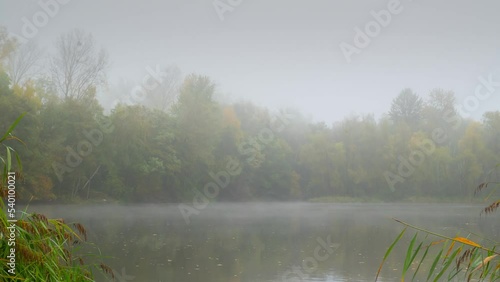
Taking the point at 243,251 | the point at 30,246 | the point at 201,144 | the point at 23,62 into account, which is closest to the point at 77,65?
the point at 23,62

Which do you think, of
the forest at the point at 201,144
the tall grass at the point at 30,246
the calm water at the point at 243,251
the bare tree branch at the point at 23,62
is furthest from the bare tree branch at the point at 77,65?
the tall grass at the point at 30,246

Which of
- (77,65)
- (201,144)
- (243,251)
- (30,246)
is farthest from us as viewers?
(201,144)

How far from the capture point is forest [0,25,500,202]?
38188 millimetres

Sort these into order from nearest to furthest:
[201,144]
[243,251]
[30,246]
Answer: [30,246] < [243,251] < [201,144]

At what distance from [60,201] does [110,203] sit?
4349 mm

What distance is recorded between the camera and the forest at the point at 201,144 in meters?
38.2

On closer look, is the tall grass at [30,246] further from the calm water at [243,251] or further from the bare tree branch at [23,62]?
the bare tree branch at [23,62]

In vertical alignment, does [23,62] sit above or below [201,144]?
above

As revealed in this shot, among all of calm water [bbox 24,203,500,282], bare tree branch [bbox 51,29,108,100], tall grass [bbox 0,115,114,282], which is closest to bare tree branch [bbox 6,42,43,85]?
bare tree branch [bbox 51,29,108,100]

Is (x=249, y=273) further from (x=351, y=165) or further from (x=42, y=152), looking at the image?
(x=351, y=165)

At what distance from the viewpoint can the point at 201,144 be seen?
49000 mm

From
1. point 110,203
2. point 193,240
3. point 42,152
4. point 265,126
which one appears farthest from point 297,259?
point 265,126

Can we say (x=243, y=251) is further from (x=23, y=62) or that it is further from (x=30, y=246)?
(x=23, y=62)

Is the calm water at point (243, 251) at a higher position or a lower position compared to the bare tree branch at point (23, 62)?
lower
